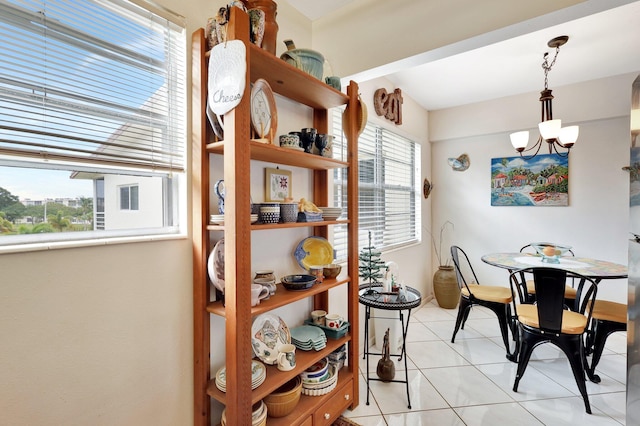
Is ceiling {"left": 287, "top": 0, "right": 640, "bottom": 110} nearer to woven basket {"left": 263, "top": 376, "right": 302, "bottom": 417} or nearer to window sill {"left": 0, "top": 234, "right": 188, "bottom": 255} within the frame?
window sill {"left": 0, "top": 234, "right": 188, "bottom": 255}

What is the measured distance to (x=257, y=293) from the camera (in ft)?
4.46

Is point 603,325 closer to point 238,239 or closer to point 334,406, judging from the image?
point 334,406

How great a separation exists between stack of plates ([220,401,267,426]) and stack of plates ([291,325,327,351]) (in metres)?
0.36

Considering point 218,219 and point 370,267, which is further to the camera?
point 370,267

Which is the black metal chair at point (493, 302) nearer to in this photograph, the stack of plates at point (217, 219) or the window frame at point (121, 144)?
the stack of plates at point (217, 219)

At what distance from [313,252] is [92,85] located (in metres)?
1.39

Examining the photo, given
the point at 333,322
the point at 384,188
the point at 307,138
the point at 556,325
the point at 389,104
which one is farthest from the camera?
the point at 384,188

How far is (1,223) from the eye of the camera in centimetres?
94

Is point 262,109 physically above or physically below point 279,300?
above

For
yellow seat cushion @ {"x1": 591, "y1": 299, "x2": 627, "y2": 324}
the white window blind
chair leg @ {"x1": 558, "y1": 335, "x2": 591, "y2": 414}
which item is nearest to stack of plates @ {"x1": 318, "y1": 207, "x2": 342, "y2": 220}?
the white window blind

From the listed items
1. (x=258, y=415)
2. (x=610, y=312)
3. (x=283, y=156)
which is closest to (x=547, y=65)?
(x=610, y=312)

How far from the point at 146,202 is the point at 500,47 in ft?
9.81

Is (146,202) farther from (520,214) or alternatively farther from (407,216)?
(520,214)

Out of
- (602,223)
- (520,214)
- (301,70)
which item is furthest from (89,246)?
(602,223)
